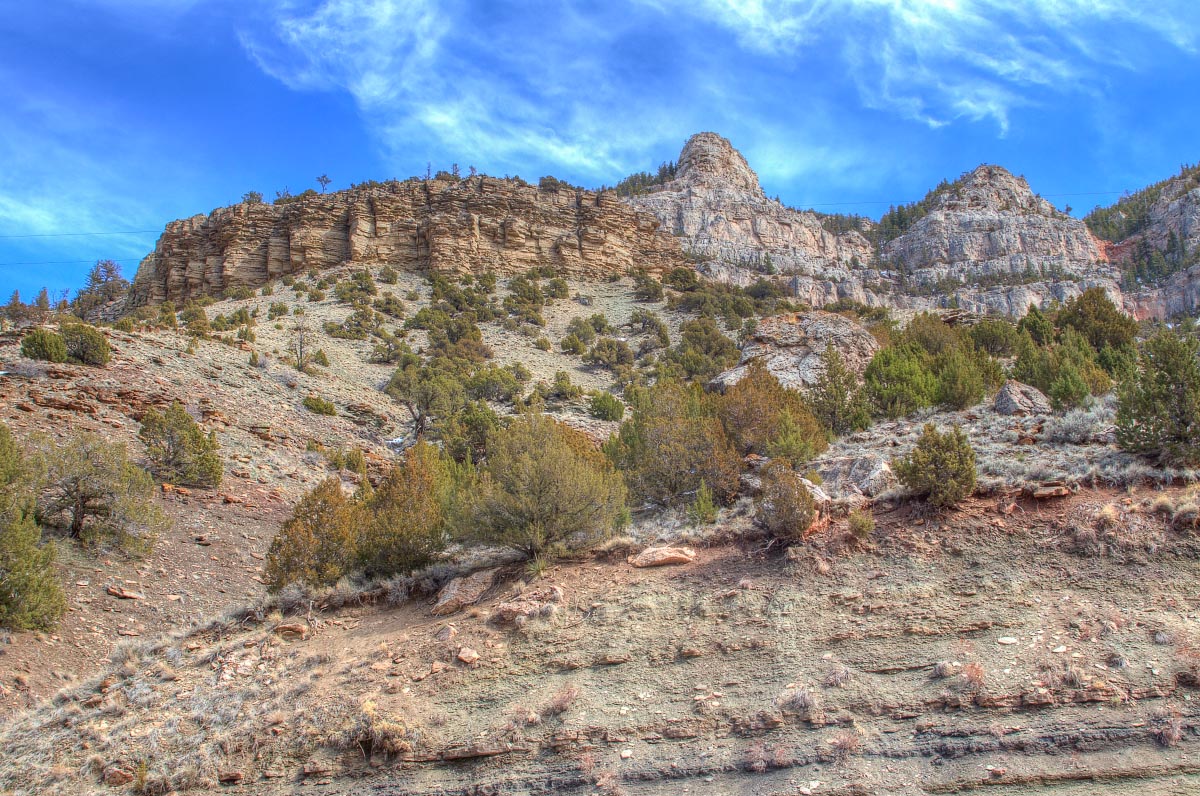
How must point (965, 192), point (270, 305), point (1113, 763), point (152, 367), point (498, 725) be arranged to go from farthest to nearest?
point (965, 192) < point (270, 305) < point (152, 367) < point (498, 725) < point (1113, 763)

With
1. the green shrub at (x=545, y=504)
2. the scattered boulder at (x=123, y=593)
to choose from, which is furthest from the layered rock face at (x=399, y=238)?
the green shrub at (x=545, y=504)

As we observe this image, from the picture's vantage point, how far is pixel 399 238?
4847cm

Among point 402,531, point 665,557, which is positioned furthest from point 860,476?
point 402,531

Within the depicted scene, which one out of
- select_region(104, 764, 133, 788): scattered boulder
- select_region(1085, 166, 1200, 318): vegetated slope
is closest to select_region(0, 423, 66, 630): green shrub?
select_region(104, 764, 133, 788): scattered boulder

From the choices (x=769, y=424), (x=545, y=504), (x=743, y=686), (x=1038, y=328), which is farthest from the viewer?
(x=1038, y=328)

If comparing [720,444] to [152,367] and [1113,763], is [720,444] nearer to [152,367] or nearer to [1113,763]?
[1113,763]

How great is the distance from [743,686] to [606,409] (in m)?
19.8

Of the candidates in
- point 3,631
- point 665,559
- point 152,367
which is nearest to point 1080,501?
point 665,559

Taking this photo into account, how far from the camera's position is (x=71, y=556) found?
11.5 metres

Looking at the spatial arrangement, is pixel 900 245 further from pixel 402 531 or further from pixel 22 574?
pixel 22 574

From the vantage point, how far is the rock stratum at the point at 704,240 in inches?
1886

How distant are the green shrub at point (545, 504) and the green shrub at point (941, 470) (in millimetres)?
4242

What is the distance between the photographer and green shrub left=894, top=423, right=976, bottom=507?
812cm

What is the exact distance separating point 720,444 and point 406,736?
24.1 ft
